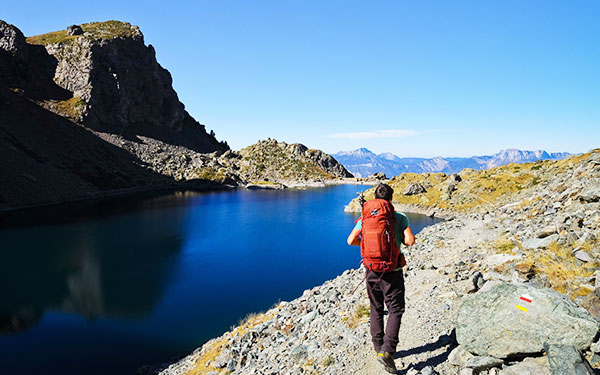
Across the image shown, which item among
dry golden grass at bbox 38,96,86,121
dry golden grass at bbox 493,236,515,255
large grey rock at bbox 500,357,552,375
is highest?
dry golden grass at bbox 38,96,86,121

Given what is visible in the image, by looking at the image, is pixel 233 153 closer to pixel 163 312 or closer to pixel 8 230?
pixel 8 230

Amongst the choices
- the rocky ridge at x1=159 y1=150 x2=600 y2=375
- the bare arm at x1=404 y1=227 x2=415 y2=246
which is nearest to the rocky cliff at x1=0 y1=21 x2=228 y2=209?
the rocky ridge at x1=159 y1=150 x2=600 y2=375

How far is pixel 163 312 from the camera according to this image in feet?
87.0

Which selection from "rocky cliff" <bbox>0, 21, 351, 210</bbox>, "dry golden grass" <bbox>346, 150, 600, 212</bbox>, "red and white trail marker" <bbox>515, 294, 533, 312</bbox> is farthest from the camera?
"rocky cliff" <bbox>0, 21, 351, 210</bbox>

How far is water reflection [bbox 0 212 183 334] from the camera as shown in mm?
27266

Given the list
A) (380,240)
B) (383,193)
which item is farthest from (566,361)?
(383,193)

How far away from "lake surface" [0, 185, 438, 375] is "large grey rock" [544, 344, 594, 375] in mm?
20200

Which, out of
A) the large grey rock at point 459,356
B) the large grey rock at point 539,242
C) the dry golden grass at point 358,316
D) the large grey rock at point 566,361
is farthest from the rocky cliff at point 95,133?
the large grey rock at point 566,361

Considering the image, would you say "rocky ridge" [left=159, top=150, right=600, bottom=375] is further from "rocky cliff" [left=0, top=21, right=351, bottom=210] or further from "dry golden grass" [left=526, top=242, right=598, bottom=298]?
"rocky cliff" [left=0, top=21, right=351, bottom=210]

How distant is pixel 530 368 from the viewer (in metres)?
6.00

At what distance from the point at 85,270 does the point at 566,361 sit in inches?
1694

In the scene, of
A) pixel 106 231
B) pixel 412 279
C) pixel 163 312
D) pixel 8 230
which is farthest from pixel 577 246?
pixel 8 230

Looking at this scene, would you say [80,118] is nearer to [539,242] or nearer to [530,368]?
[539,242]

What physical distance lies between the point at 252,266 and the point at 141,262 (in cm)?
1424
